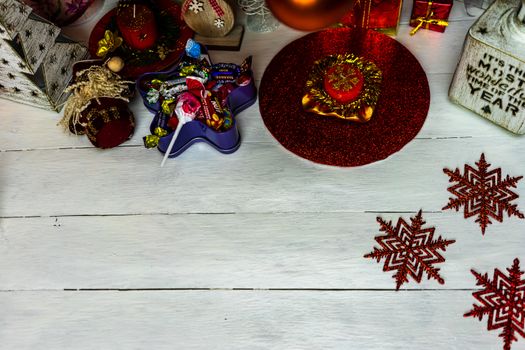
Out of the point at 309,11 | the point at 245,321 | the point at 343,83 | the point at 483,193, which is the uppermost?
the point at 309,11

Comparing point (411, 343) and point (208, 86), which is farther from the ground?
point (208, 86)

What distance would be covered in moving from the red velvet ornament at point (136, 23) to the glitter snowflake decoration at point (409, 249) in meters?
0.57

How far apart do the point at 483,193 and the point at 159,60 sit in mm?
660

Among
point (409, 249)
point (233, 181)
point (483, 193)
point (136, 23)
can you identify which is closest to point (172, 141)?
point (233, 181)

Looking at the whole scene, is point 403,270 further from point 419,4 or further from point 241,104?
point 419,4

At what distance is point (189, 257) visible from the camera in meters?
0.92

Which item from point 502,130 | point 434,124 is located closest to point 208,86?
point 434,124

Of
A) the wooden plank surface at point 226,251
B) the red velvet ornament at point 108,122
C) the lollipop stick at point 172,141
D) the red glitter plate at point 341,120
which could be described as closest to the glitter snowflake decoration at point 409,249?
the wooden plank surface at point 226,251

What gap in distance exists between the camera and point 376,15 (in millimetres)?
1063

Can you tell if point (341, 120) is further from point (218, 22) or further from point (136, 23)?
point (136, 23)

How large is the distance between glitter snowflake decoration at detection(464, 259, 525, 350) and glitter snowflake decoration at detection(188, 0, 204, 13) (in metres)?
0.70

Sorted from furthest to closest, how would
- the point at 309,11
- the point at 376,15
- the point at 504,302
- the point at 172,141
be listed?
1. the point at 376,15
2. the point at 172,141
3. the point at 504,302
4. the point at 309,11

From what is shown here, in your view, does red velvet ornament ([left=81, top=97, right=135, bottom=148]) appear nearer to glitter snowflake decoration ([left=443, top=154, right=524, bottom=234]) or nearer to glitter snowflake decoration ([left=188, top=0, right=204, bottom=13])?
glitter snowflake decoration ([left=188, top=0, right=204, bottom=13])

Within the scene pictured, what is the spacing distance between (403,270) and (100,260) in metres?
0.52
